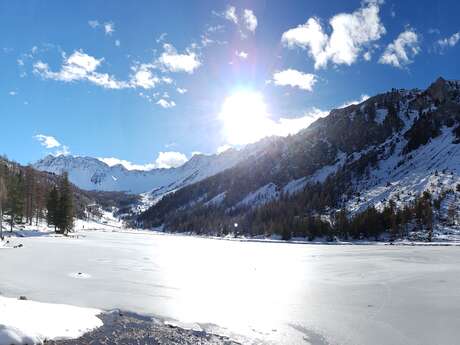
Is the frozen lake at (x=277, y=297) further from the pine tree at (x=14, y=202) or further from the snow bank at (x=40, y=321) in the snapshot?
the pine tree at (x=14, y=202)

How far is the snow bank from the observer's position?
1331cm

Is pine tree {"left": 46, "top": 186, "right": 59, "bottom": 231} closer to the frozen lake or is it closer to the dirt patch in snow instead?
the frozen lake


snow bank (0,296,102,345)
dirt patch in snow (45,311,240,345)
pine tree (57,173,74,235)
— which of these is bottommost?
dirt patch in snow (45,311,240,345)

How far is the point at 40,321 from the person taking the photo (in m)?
15.6

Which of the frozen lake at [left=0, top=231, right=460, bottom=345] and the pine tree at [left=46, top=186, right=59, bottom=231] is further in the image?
the pine tree at [left=46, top=186, right=59, bottom=231]

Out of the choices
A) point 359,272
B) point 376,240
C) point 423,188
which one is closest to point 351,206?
point 423,188

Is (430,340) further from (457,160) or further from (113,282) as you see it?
(457,160)

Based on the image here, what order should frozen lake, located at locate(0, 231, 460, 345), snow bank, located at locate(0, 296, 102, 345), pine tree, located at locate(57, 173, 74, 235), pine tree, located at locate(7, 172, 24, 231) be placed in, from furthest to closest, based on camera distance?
pine tree, located at locate(57, 173, 74, 235) → pine tree, located at locate(7, 172, 24, 231) → frozen lake, located at locate(0, 231, 460, 345) → snow bank, located at locate(0, 296, 102, 345)

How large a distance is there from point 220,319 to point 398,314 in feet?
26.5

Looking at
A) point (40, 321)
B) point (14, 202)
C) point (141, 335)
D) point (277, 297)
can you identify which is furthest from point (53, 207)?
point (141, 335)

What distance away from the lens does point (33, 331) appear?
14328 mm

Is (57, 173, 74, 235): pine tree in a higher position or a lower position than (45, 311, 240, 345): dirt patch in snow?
higher

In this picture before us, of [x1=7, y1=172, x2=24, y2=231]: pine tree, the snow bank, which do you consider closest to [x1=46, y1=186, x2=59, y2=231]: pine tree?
[x1=7, y1=172, x2=24, y2=231]: pine tree

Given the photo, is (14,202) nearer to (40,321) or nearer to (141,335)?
(40,321)
